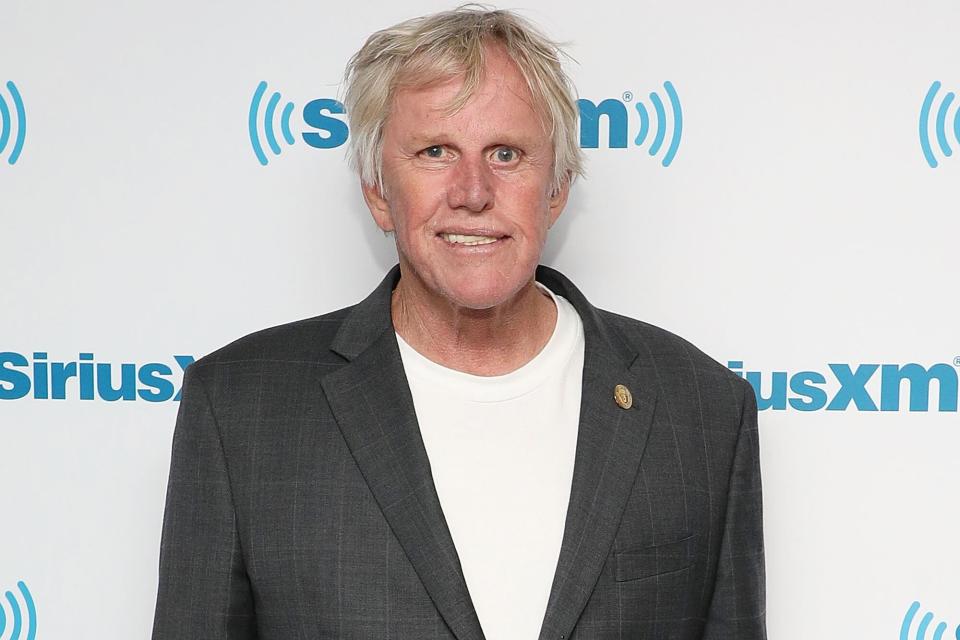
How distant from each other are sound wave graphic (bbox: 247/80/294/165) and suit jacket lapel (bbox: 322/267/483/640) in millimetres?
459

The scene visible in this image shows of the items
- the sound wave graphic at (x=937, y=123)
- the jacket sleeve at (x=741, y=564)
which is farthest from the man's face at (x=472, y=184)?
the sound wave graphic at (x=937, y=123)

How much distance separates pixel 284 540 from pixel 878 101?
1252 millimetres

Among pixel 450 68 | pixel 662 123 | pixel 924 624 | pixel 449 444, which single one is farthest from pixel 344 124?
pixel 924 624

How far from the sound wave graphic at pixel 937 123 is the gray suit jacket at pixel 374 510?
667 millimetres

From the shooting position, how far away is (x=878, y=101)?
1.77 meters

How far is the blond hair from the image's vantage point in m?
1.42

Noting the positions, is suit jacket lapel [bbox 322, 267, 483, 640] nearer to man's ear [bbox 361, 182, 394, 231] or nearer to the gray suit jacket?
the gray suit jacket

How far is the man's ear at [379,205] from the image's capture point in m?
1.52

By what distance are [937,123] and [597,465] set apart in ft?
2.99

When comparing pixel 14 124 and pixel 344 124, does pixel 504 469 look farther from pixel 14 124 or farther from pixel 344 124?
pixel 14 124

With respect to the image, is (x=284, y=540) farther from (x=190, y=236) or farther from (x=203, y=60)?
(x=203, y=60)

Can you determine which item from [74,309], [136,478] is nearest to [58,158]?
[74,309]

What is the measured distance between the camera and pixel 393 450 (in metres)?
1.39


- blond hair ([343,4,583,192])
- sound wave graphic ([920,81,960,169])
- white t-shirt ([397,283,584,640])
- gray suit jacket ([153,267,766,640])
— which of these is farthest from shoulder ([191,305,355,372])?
sound wave graphic ([920,81,960,169])
